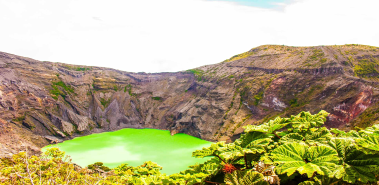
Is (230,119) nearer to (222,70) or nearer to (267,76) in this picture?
(267,76)

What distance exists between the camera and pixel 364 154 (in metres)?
2.34

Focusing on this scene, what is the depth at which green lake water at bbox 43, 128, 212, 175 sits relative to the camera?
91.5ft

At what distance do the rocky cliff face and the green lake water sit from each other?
394cm

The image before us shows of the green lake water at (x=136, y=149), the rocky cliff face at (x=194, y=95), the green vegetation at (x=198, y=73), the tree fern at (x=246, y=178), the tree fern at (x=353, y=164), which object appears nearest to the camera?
the tree fern at (x=353, y=164)

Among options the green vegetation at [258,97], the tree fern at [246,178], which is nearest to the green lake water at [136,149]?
the green vegetation at [258,97]

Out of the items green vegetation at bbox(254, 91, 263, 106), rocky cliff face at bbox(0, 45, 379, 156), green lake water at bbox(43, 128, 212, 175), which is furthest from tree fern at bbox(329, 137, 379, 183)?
green vegetation at bbox(254, 91, 263, 106)

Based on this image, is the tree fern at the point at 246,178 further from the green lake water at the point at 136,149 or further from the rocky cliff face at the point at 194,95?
the rocky cliff face at the point at 194,95

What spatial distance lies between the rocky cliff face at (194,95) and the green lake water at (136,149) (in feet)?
12.9

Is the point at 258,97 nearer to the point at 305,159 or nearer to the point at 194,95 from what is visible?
the point at 194,95

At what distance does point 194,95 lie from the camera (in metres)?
54.0

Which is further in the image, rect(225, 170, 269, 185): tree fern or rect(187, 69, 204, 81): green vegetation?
rect(187, 69, 204, 81): green vegetation

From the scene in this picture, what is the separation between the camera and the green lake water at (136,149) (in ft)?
91.5

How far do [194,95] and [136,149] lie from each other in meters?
24.5

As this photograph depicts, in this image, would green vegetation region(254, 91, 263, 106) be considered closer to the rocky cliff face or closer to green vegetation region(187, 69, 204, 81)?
the rocky cliff face
